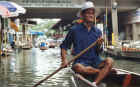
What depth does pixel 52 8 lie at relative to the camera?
4344 cm

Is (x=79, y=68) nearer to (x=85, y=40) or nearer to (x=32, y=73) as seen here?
(x=85, y=40)

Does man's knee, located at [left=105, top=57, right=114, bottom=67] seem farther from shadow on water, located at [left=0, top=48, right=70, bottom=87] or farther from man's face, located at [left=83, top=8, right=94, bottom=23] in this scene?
shadow on water, located at [left=0, top=48, right=70, bottom=87]

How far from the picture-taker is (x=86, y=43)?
6.09 metres

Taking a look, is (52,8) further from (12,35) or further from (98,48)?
(98,48)

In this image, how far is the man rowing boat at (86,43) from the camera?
5.82m

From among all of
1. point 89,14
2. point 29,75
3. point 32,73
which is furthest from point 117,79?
point 32,73

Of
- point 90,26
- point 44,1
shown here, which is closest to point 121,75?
point 90,26

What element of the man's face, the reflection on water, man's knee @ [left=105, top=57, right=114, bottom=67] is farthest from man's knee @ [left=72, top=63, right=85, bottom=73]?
the reflection on water

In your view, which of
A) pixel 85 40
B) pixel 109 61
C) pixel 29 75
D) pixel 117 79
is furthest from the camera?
pixel 29 75

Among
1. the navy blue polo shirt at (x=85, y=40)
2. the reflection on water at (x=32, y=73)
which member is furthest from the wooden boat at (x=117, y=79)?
the reflection on water at (x=32, y=73)

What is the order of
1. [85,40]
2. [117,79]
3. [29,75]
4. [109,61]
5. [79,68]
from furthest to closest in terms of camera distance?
[29,75]
[117,79]
[85,40]
[79,68]
[109,61]

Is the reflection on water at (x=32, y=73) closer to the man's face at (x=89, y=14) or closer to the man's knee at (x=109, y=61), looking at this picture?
the man's knee at (x=109, y=61)

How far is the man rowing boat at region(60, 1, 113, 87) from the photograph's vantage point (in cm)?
582

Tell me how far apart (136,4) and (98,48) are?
130 feet
